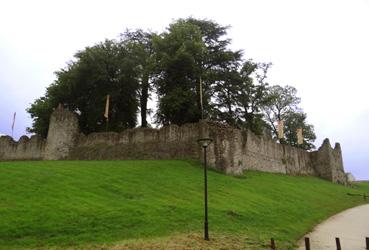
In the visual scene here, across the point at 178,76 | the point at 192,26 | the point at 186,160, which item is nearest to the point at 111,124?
the point at 178,76

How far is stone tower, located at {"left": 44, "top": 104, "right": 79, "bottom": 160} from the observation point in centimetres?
3819

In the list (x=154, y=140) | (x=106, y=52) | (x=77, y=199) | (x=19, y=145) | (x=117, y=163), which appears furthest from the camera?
(x=106, y=52)

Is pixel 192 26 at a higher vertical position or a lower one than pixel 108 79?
higher

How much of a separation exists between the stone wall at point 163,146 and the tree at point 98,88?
297 inches

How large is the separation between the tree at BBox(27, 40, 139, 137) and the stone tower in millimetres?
7402

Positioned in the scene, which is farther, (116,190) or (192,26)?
(192,26)

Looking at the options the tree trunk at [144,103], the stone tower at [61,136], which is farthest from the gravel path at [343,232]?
the tree trunk at [144,103]

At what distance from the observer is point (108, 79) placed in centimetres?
4691

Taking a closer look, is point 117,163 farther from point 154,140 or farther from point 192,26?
point 192,26

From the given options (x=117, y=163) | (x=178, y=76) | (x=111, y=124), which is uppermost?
(x=178, y=76)

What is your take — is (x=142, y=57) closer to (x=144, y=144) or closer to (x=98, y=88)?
(x=98, y=88)

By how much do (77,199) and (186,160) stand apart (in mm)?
14808

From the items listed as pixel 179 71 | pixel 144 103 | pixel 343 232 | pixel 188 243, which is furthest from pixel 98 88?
pixel 188 243

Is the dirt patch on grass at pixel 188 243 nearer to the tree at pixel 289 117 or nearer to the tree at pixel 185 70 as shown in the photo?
the tree at pixel 185 70
